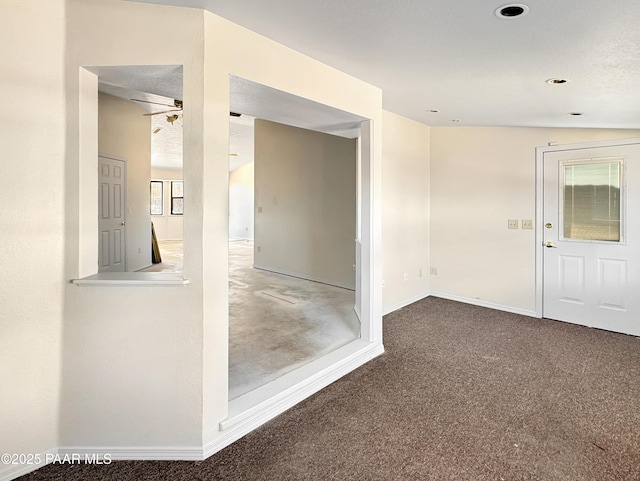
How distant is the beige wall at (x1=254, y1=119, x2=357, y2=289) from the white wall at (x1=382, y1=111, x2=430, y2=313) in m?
1.01

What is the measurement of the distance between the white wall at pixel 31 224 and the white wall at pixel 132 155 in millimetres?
4058

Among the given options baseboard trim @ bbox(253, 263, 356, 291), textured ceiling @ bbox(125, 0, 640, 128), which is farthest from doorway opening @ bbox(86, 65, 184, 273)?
textured ceiling @ bbox(125, 0, 640, 128)

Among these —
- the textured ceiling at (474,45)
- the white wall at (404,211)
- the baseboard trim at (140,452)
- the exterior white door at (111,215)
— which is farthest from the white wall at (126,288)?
the exterior white door at (111,215)

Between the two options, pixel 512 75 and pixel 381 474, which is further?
pixel 512 75

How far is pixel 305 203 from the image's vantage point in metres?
6.50

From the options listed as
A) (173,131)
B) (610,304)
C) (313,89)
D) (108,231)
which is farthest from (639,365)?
(173,131)

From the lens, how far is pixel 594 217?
3918 millimetres

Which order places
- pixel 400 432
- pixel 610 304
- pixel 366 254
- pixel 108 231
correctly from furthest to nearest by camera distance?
pixel 108 231 < pixel 610 304 < pixel 366 254 < pixel 400 432

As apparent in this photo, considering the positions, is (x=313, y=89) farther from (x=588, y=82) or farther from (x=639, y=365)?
(x=639, y=365)

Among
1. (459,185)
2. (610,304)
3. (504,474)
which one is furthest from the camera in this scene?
(459,185)

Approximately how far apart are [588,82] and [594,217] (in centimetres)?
200

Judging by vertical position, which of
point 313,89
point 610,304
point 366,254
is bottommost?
→ point 610,304

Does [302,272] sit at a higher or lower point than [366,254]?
lower

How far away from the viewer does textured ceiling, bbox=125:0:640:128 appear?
5.70 ft
